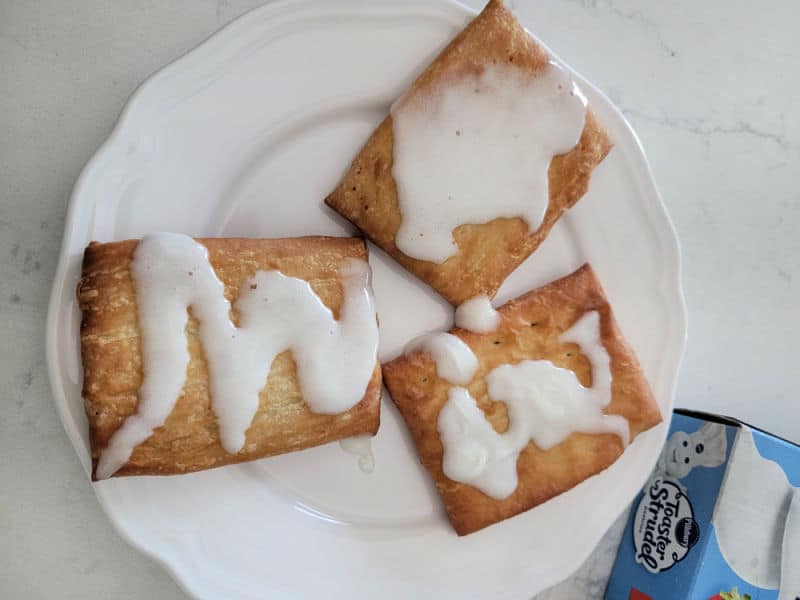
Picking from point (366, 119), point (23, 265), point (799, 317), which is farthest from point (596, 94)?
point (23, 265)

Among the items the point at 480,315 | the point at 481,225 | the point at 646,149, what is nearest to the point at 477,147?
the point at 481,225

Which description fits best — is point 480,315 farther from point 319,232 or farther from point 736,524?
point 736,524

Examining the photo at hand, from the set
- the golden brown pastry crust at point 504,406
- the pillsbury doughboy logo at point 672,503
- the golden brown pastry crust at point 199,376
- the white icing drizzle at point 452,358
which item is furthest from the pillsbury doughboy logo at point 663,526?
the golden brown pastry crust at point 199,376

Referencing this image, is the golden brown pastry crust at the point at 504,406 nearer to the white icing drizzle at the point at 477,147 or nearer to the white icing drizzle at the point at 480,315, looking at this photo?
the white icing drizzle at the point at 480,315

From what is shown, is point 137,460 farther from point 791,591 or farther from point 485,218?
point 791,591

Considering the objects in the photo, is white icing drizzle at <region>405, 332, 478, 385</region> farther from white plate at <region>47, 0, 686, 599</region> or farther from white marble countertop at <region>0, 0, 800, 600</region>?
white marble countertop at <region>0, 0, 800, 600</region>

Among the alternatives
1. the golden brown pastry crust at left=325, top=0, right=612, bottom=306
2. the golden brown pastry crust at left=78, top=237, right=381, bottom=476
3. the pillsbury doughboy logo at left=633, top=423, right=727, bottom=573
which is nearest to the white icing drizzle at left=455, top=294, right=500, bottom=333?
the golden brown pastry crust at left=325, top=0, right=612, bottom=306

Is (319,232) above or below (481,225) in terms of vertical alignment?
below
